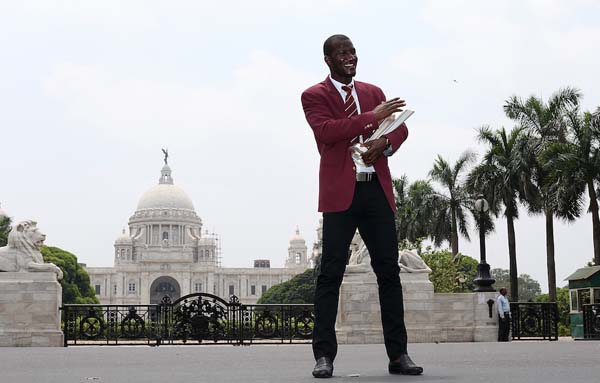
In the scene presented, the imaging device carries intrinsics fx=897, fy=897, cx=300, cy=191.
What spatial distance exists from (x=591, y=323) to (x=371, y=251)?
597 inches

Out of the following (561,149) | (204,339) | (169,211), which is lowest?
(204,339)

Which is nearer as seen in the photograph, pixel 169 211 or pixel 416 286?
pixel 416 286

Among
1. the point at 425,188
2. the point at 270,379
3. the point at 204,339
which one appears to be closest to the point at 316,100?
the point at 270,379

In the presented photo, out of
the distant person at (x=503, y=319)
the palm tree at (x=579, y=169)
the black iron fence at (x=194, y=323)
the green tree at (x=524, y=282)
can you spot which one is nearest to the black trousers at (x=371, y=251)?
the black iron fence at (x=194, y=323)

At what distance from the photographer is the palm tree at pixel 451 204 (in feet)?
148

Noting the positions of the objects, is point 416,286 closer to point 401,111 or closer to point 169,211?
point 401,111

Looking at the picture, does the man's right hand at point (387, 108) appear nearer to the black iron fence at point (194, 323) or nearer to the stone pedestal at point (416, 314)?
the stone pedestal at point (416, 314)

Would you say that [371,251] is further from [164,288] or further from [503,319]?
[164,288]

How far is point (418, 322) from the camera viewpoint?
1820cm

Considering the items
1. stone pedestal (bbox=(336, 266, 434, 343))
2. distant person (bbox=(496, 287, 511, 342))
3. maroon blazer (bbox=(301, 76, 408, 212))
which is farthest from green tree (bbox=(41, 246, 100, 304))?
maroon blazer (bbox=(301, 76, 408, 212))

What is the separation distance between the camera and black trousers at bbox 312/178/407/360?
556cm

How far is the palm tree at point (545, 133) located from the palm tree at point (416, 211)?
33.4 ft

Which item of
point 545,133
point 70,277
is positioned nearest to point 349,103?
point 545,133

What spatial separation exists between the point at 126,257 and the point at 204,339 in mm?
119410
